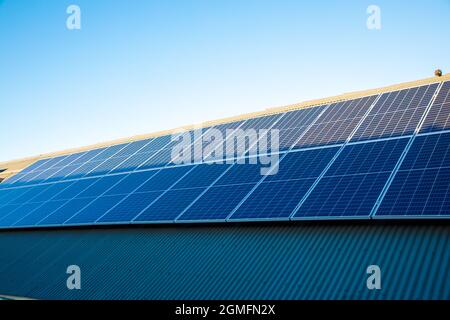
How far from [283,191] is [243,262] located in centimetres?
292

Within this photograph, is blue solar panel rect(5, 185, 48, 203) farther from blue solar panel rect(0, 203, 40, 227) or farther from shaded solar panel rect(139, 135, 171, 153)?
shaded solar panel rect(139, 135, 171, 153)

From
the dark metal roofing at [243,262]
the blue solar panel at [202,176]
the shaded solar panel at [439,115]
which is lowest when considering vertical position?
the dark metal roofing at [243,262]

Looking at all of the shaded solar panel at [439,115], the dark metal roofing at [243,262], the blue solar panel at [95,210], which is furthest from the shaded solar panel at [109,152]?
the shaded solar panel at [439,115]

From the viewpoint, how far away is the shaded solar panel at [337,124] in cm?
1752

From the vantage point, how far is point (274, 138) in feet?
65.1

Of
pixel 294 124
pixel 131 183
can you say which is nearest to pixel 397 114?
pixel 294 124

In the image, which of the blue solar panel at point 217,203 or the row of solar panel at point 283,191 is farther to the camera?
the blue solar panel at point 217,203

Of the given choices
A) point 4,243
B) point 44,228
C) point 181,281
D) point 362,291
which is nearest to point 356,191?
point 362,291

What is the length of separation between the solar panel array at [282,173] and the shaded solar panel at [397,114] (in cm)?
5

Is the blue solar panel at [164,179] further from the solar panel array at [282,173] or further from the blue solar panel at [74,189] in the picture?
the blue solar panel at [74,189]

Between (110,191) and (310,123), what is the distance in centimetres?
1007

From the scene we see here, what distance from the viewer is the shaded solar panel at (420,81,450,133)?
14797 mm
